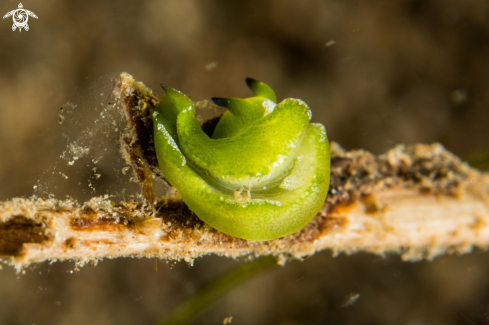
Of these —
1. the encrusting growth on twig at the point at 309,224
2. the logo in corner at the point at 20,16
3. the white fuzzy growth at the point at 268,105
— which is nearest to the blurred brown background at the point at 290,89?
the logo in corner at the point at 20,16

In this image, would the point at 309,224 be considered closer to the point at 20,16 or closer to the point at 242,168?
the point at 242,168

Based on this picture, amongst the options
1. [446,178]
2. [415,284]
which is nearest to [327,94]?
[446,178]

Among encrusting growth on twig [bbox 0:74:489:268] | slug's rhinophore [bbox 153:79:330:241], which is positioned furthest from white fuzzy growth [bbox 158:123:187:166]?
encrusting growth on twig [bbox 0:74:489:268]

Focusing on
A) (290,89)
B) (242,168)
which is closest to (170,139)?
(242,168)

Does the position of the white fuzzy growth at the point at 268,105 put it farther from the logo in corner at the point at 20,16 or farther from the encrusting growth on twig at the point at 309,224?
the logo in corner at the point at 20,16

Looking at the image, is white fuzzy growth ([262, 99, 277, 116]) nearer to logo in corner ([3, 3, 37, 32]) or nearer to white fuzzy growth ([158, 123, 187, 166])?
white fuzzy growth ([158, 123, 187, 166])

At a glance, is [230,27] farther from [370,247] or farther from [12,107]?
[370,247]
